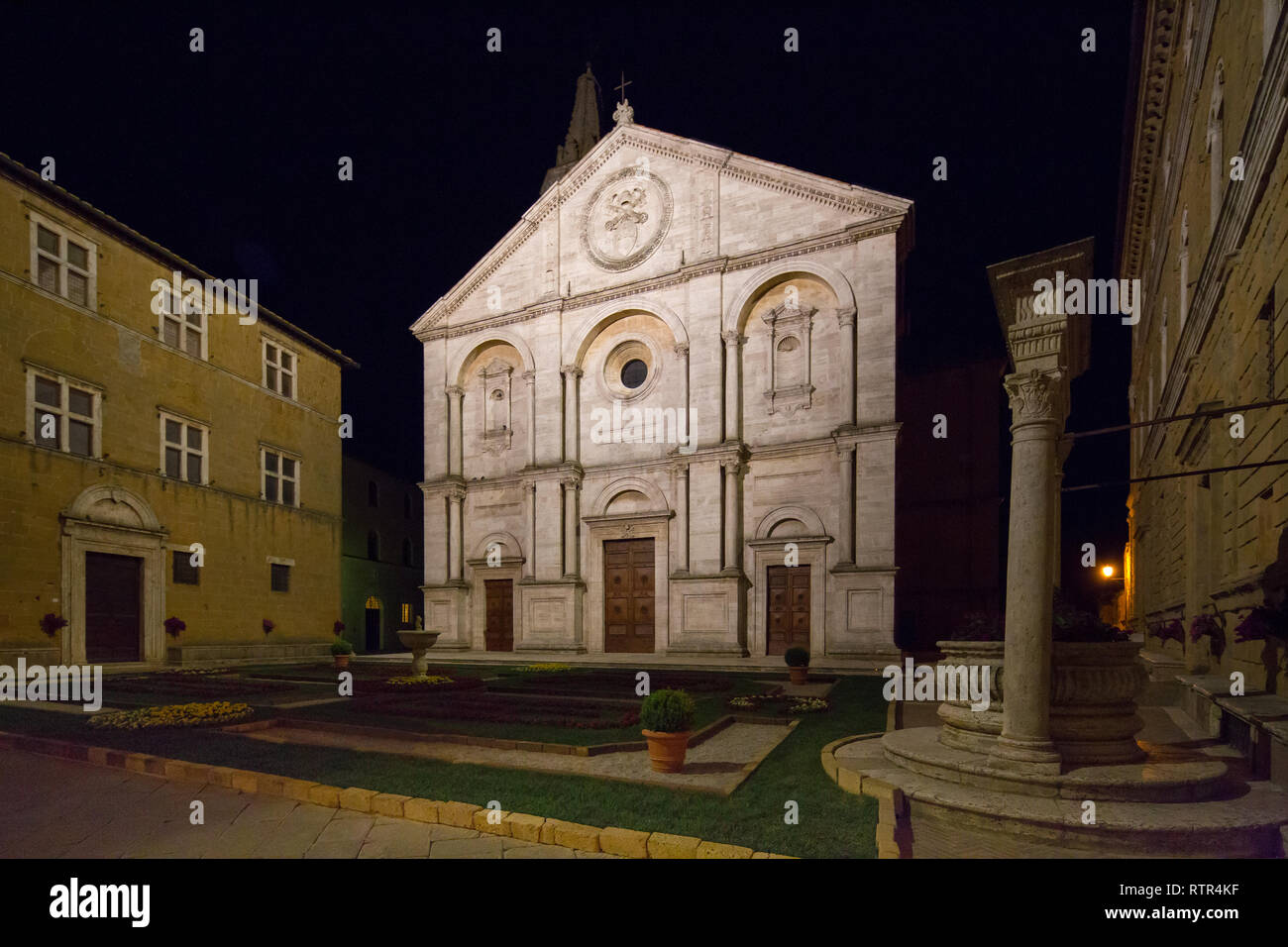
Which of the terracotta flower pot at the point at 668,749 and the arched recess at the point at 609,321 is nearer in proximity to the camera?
the terracotta flower pot at the point at 668,749

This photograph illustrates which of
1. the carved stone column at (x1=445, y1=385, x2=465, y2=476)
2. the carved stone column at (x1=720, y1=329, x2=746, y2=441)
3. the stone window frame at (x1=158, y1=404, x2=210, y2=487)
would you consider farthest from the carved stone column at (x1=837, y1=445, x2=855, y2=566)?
the stone window frame at (x1=158, y1=404, x2=210, y2=487)

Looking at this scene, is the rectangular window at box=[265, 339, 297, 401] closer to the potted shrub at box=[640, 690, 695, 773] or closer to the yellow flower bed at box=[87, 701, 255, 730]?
the yellow flower bed at box=[87, 701, 255, 730]

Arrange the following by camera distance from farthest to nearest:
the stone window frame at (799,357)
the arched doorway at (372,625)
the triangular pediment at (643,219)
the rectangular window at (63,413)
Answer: the arched doorway at (372,625) → the triangular pediment at (643,219) → the stone window frame at (799,357) → the rectangular window at (63,413)

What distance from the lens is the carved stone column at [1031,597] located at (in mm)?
6410

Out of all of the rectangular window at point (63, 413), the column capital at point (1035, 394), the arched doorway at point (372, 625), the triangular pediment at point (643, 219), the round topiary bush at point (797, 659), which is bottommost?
the arched doorway at point (372, 625)

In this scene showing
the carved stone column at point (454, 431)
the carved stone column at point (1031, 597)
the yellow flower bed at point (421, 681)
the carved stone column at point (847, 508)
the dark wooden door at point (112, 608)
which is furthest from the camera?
the carved stone column at point (454, 431)

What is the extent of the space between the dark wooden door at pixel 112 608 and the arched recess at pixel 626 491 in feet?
50.4

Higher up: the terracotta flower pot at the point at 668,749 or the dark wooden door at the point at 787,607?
the terracotta flower pot at the point at 668,749

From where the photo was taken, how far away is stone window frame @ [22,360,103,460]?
1845cm

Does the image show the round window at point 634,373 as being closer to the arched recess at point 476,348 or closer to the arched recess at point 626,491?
the arched recess at point 626,491

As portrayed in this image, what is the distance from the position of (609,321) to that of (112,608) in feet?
64.2

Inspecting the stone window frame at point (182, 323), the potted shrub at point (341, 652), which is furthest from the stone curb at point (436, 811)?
the stone window frame at point (182, 323)
